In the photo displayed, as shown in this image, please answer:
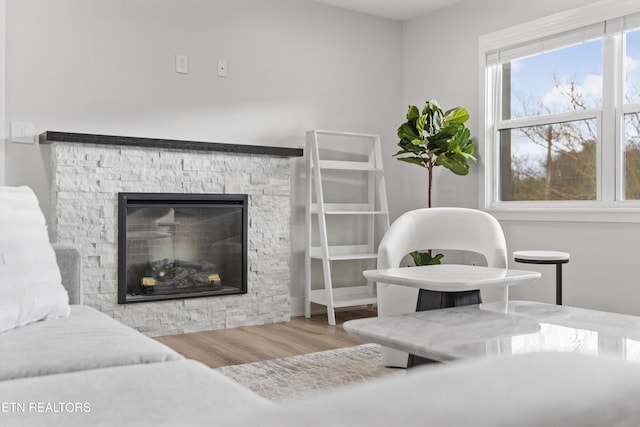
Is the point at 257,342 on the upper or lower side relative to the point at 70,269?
lower

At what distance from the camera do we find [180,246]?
3.82 metres

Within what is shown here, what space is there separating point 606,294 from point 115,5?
3594 millimetres

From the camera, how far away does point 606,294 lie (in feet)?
11.5

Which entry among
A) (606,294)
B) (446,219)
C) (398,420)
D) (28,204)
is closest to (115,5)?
(28,204)

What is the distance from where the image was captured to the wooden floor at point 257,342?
314 cm

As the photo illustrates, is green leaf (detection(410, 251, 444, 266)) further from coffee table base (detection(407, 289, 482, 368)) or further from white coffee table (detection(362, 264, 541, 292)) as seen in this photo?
coffee table base (detection(407, 289, 482, 368))

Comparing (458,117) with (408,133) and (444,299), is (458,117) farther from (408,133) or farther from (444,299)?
(444,299)

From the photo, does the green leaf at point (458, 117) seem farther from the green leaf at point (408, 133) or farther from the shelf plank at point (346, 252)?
the shelf plank at point (346, 252)

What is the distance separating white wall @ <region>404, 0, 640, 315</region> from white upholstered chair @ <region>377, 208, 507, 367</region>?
0.96m

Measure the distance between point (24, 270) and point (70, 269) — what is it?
45 cm

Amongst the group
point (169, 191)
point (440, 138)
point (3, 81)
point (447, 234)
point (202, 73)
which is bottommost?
point (447, 234)

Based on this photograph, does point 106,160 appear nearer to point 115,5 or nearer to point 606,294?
point 115,5

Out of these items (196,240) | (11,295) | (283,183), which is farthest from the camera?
(283,183)

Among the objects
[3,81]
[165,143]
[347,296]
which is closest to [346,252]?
[347,296]
